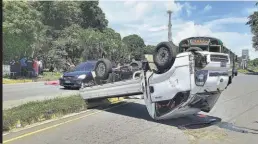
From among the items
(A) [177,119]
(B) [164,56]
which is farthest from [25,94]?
(B) [164,56]

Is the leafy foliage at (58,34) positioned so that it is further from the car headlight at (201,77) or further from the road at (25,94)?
the car headlight at (201,77)

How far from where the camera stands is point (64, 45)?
145ft

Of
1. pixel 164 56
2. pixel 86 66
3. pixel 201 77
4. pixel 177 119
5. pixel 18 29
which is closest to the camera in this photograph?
pixel 201 77

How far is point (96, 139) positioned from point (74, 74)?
11437 mm

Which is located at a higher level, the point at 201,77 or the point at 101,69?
the point at 101,69

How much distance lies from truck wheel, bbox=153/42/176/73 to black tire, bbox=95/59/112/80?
284cm

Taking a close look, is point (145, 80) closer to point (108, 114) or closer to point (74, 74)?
point (108, 114)

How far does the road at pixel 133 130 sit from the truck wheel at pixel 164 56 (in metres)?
1.45

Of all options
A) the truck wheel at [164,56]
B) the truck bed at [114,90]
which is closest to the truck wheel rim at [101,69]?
the truck bed at [114,90]

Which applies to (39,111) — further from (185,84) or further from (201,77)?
(201,77)

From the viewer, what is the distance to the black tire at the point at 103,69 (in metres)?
12.4

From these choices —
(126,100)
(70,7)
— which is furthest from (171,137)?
(70,7)

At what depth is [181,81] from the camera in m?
9.12

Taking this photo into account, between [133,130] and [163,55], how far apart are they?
194 centimetres
